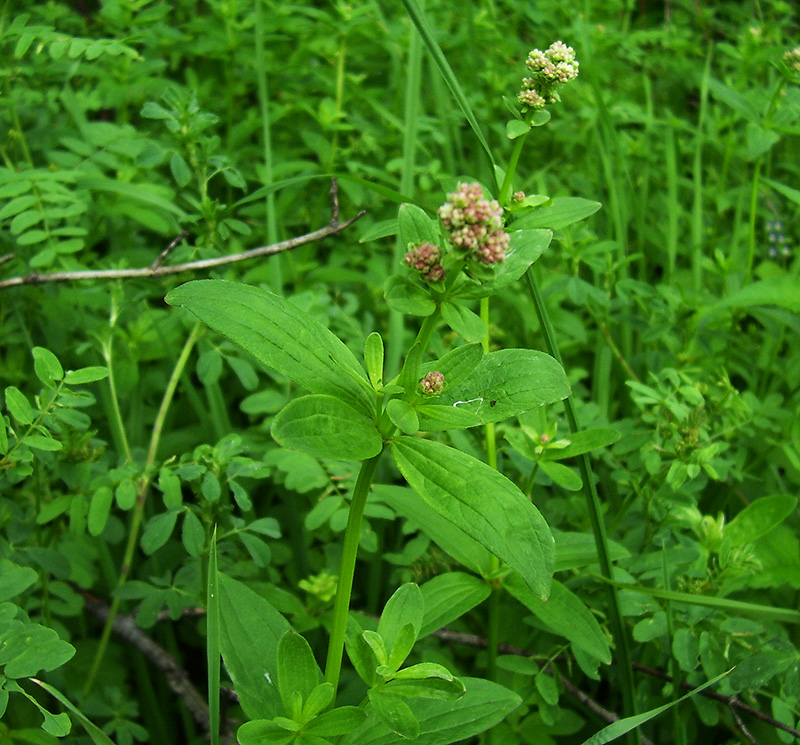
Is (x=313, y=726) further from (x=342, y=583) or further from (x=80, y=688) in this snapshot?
(x=80, y=688)

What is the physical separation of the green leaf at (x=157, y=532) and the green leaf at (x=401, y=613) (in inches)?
22.0

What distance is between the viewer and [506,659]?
1.58 m

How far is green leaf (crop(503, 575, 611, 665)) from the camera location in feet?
4.64

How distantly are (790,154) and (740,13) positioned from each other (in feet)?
3.31

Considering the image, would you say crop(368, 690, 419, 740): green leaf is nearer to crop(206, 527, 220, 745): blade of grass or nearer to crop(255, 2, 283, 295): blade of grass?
crop(206, 527, 220, 745): blade of grass

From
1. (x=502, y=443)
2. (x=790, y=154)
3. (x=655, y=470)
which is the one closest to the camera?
(x=655, y=470)

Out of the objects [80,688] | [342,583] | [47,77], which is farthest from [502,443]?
[47,77]

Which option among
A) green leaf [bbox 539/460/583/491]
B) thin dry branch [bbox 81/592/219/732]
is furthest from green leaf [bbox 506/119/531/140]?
thin dry branch [bbox 81/592/219/732]

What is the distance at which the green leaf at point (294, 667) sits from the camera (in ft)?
3.73

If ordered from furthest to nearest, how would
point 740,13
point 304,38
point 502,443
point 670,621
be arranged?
point 740,13
point 304,38
point 502,443
point 670,621

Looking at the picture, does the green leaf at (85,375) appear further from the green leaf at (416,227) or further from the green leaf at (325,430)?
the green leaf at (416,227)

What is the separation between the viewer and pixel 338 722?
3.63 ft

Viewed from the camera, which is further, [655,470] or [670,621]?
[655,470]

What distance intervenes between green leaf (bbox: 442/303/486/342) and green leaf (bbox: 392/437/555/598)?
0.18m
